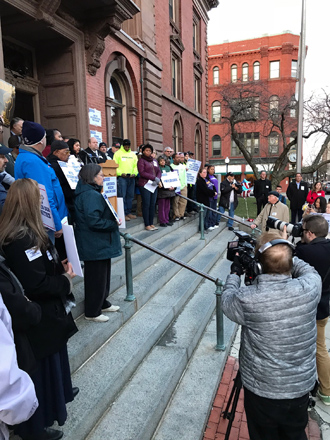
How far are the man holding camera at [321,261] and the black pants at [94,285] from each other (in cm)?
207

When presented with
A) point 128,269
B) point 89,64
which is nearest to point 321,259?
point 128,269

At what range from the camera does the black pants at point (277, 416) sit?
80.7 inches

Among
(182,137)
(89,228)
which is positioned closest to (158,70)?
(182,137)

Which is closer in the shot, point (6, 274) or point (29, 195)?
point (6, 274)

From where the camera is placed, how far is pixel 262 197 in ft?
39.0

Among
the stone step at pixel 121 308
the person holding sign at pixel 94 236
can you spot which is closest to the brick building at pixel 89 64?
the person holding sign at pixel 94 236

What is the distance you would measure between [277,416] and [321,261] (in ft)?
4.98

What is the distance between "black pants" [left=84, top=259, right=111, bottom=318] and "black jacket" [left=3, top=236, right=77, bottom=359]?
3.67ft

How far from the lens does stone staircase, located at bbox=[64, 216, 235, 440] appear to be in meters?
2.61

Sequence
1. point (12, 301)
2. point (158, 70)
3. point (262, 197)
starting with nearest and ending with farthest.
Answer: point (12, 301)
point (262, 197)
point (158, 70)

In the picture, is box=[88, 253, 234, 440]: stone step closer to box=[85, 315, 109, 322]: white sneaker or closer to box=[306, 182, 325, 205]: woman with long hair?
box=[85, 315, 109, 322]: white sneaker

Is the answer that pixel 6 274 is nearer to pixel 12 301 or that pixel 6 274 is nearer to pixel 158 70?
pixel 12 301

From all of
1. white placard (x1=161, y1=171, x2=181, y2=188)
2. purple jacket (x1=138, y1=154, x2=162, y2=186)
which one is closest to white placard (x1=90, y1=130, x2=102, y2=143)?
purple jacket (x1=138, y1=154, x2=162, y2=186)

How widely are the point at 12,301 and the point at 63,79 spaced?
784cm
